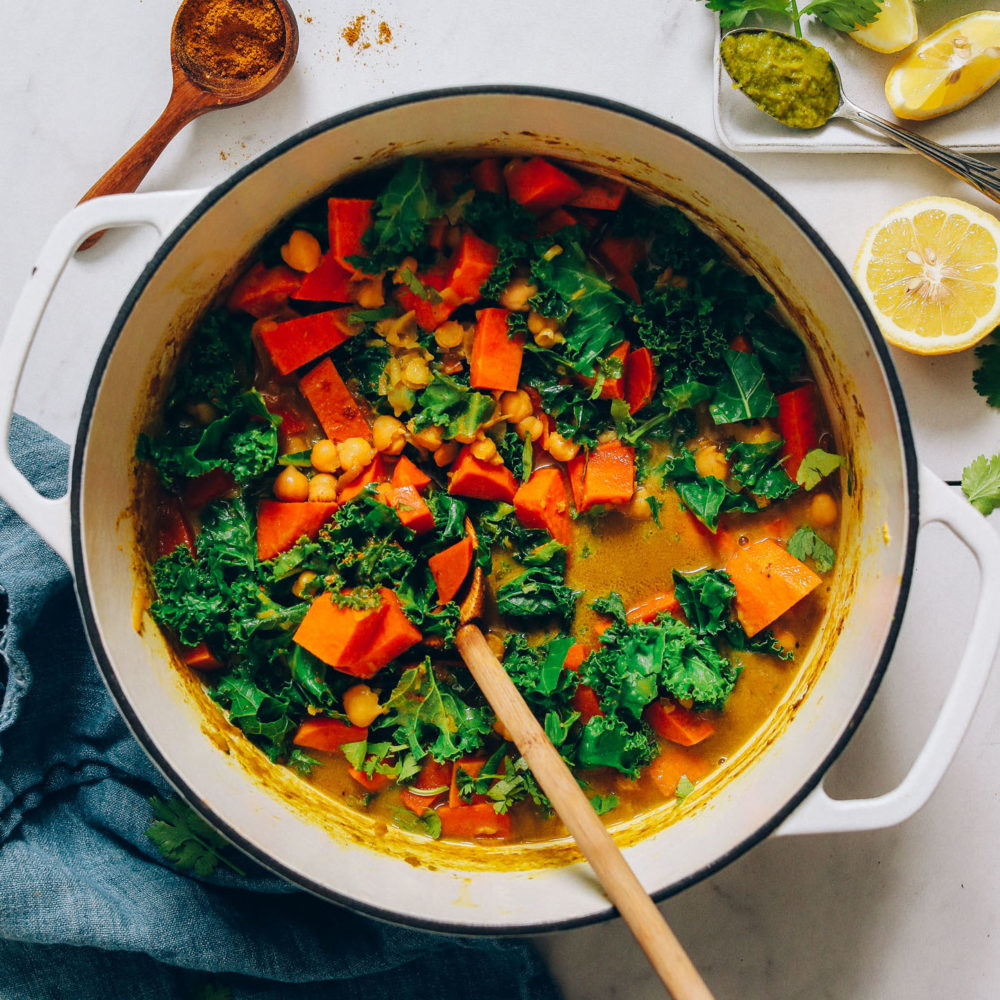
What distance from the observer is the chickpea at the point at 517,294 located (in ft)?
8.66

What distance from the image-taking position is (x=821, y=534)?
2.77 meters

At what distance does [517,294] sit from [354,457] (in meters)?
0.65

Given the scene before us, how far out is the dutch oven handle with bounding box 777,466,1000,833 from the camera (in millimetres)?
2186

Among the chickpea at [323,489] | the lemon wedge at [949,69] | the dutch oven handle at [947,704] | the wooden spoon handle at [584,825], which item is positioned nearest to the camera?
the wooden spoon handle at [584,825]

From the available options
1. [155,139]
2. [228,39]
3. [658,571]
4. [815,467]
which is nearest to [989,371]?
[815,467]

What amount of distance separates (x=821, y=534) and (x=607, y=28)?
1614mm

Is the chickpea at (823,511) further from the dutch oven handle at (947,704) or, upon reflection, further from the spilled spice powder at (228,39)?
the spilled spice powder at (228,39)

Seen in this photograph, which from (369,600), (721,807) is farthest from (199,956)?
(721,807)

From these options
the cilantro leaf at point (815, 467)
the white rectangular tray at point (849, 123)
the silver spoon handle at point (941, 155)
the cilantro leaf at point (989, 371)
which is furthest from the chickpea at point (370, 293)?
the cilantro leaf at point (989, 371)

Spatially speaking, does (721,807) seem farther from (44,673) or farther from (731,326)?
(44,673)

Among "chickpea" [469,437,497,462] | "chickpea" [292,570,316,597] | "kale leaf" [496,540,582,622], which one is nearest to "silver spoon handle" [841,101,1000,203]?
"chickpea" [469,437,497,462]

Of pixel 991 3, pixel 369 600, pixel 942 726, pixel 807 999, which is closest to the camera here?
pixel 942 726

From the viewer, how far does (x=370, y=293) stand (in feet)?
8.80

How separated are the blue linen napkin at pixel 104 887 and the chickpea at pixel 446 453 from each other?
3.55 ft
